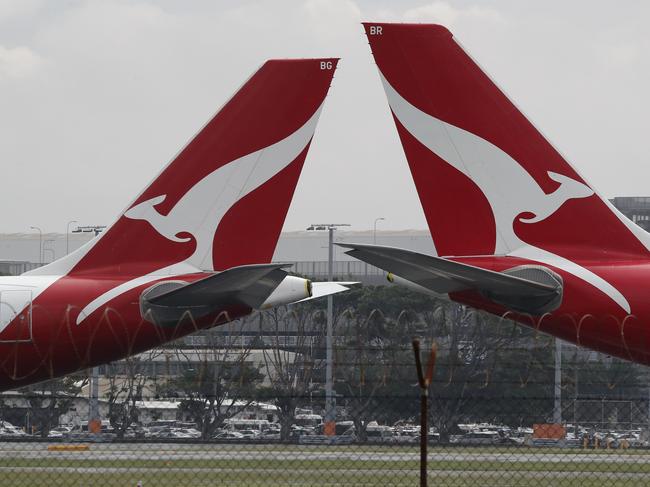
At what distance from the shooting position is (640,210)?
116750 mm

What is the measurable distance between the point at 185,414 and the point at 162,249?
273 inches

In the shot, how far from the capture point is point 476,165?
71.0 feet

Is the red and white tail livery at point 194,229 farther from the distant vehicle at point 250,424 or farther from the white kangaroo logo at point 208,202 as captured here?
the distant vehicle at point 250,424

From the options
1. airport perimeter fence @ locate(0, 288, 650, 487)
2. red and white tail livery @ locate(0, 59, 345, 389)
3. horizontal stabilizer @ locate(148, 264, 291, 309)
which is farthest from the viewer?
airport perimeter fence @ locate(0, 288, 650, 487)

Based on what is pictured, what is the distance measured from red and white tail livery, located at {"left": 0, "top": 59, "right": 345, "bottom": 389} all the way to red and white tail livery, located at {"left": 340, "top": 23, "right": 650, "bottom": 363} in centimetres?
249

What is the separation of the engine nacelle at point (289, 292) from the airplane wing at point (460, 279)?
3.90 metres

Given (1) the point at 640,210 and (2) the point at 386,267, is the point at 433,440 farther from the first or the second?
(1) the point at 640,210

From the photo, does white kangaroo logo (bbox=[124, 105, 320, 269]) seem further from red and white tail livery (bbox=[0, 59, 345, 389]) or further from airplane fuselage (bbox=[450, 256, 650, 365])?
airplane fuselage (bbox=[450, 256, 650, 365])

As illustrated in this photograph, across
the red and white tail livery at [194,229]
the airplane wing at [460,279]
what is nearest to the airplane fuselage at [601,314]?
the airplane wing at [460,279]

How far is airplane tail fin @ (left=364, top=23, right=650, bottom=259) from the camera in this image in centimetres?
2138

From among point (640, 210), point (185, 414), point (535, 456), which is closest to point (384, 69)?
point (185, 414)

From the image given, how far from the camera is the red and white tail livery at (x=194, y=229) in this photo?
22469 mm

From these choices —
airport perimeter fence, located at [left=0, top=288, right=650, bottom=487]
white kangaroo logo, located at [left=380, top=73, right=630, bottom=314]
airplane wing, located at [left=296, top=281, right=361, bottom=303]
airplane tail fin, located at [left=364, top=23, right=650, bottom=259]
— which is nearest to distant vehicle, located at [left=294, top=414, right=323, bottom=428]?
airport perimeter fence, located at [left=0, top=288, right=650, bottom=487]

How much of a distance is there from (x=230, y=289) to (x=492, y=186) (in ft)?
16.0
